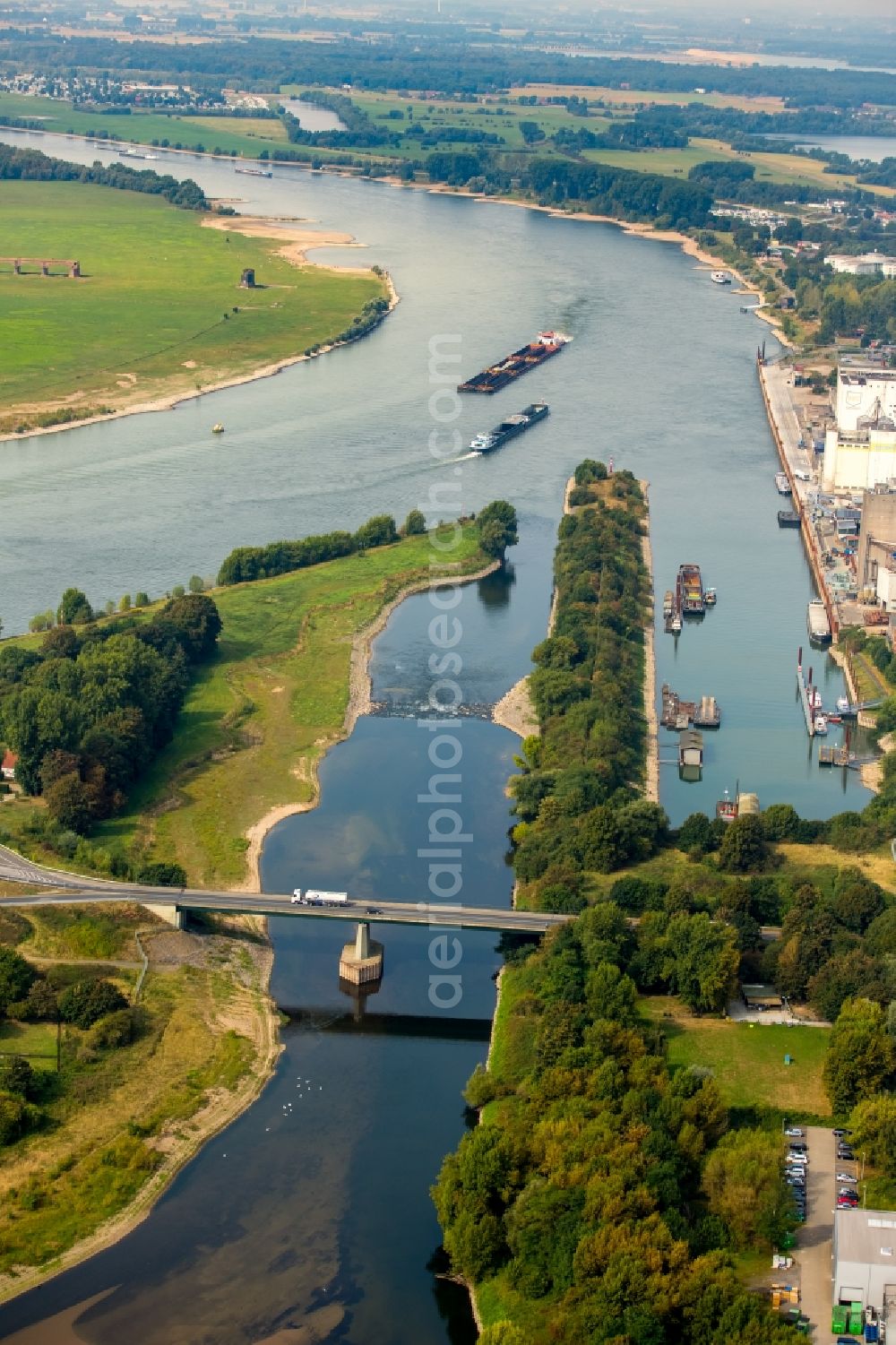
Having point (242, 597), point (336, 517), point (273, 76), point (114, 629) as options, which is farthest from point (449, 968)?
point (273, 76)

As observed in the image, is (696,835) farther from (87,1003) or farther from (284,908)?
(87,1003)

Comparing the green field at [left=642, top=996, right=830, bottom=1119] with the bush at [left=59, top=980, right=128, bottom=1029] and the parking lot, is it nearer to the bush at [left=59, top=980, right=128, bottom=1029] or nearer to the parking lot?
the parking lot

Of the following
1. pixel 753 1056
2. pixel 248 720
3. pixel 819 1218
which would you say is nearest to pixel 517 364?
pixel 248 720

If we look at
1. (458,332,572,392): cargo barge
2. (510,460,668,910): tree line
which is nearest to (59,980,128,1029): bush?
(510,460,668,910): tree line

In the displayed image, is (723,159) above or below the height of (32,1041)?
above

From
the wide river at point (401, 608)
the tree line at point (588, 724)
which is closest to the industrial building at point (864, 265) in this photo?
the wide river at point (401, 608)

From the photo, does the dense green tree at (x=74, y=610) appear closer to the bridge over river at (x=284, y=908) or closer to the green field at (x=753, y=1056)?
the bridge over river at (x=284, y=908)
